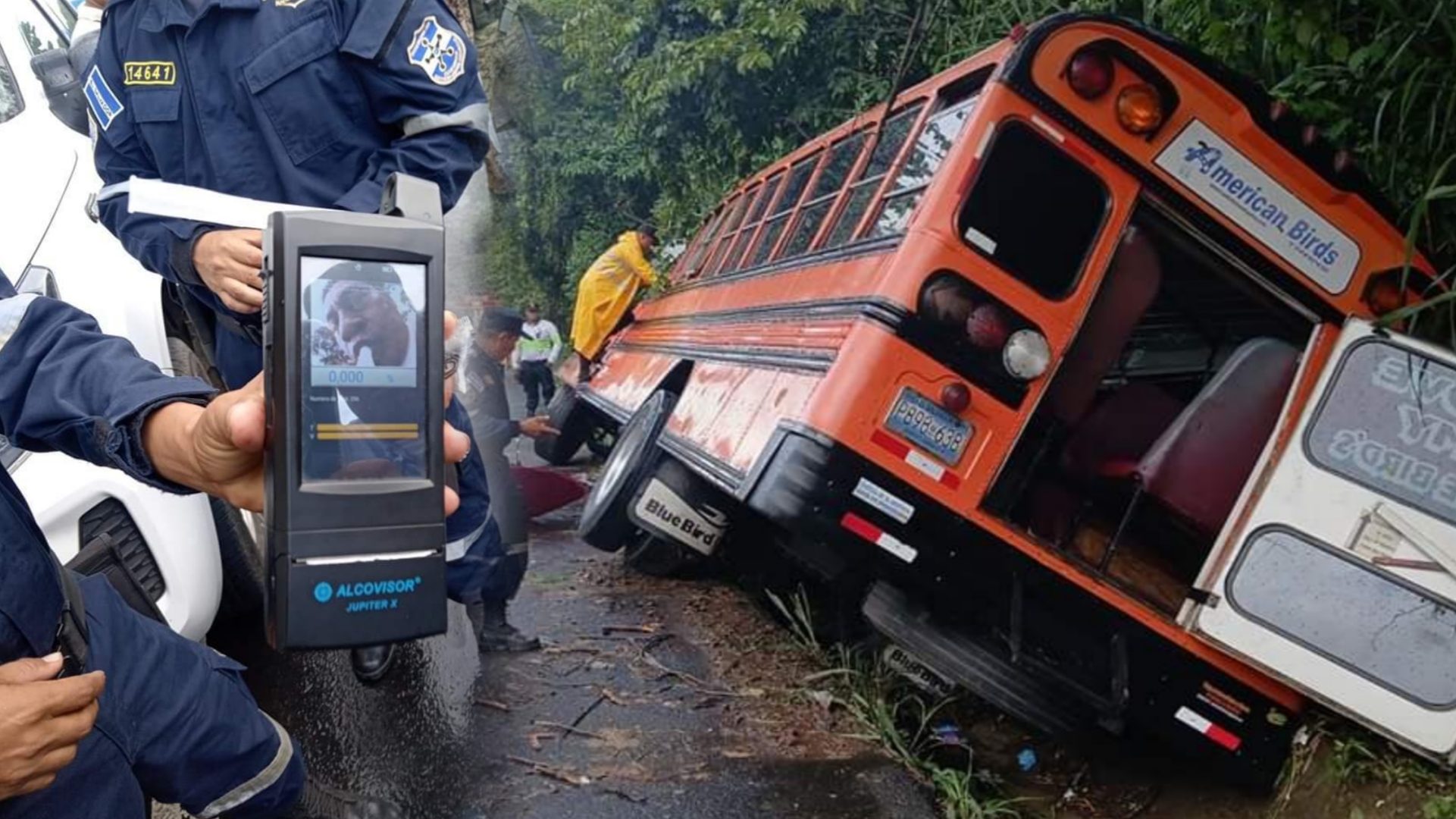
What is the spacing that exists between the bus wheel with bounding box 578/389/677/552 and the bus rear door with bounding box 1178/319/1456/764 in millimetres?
2352

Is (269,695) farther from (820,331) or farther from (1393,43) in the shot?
(1393,43)

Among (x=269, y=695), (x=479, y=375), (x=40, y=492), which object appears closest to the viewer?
(x=40, y=492)

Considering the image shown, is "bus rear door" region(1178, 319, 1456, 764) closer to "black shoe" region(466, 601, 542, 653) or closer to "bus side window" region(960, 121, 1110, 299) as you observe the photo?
"bus side window" region(960, 121, 1110, 299)

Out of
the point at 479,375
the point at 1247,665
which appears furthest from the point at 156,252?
the point at 479,375

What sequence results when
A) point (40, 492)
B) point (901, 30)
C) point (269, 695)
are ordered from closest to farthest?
point (40, 492)
point (269, 695)
point (901, 30)

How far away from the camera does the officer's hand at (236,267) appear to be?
1911 millimetres

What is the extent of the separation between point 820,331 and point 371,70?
1795 mm

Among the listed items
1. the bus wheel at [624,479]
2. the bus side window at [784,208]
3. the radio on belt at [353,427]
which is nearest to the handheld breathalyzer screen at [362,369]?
the radio on belt at [353,427]

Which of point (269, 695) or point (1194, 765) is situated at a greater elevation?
point (1194, 765)

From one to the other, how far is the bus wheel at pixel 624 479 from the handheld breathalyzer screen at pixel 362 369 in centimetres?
355

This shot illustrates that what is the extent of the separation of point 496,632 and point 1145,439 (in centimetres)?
246

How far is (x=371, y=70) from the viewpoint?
2.47 metres

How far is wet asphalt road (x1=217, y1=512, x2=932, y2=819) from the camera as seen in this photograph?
3.40 m

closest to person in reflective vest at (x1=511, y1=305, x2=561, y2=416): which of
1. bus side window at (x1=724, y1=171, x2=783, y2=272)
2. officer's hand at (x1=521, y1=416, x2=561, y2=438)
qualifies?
officer's hand at (x1=521, y1=416, x2=561, y2=438)
